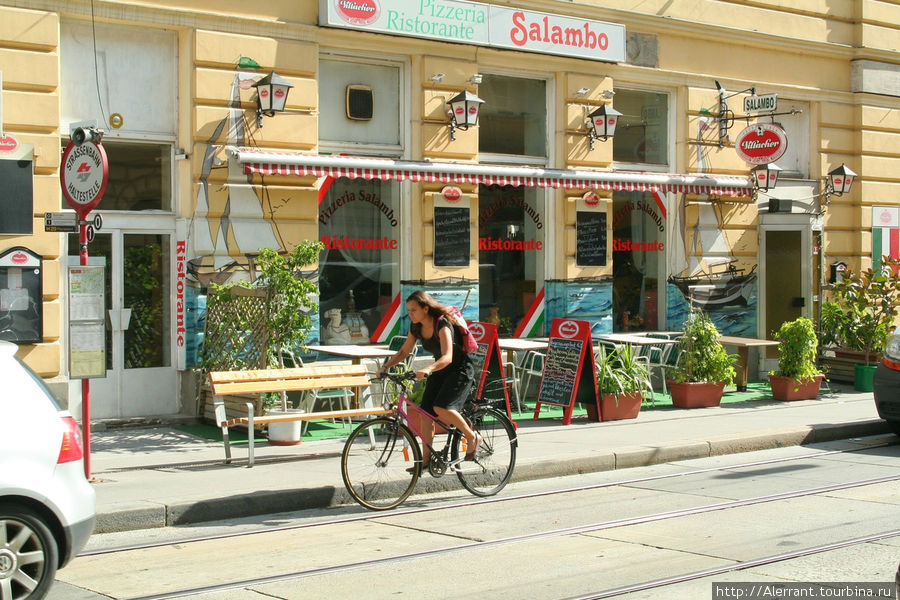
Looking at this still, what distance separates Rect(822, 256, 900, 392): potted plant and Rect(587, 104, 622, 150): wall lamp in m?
4.81

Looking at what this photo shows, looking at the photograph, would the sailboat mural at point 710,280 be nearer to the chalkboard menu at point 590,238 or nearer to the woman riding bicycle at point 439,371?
the chalkboard menu at point 590,238

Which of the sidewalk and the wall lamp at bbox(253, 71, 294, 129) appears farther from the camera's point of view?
the wall lamp at bbox(253, 71, 294, 129)

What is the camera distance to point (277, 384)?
36.6 feet

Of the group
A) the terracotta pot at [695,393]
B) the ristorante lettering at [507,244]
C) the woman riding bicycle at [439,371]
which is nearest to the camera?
the woman riding bicycle at [439,371]

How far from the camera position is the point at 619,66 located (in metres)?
17.1

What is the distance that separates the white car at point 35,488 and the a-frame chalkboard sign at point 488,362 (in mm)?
6969

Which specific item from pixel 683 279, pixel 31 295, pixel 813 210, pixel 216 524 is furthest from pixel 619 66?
pixel 216 524

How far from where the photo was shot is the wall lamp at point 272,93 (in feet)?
44.4

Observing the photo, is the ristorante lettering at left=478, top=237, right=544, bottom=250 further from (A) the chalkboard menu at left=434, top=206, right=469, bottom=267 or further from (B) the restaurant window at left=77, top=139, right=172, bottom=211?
(B) the restaurant window at left=77, top=139, right=172, bottom=211

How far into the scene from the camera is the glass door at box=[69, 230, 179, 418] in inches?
521

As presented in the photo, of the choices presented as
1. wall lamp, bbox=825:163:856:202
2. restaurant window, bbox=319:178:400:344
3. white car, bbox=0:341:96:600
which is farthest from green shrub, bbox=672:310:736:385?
white car, bbox=0:341:96:600

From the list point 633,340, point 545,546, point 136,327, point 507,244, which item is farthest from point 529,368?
point 545,546

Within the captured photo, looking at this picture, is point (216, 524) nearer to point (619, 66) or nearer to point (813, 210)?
point (619, 66)

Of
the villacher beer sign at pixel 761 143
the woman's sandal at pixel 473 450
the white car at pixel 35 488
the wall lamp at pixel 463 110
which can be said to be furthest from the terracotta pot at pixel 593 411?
the white car at pixel 35 488
